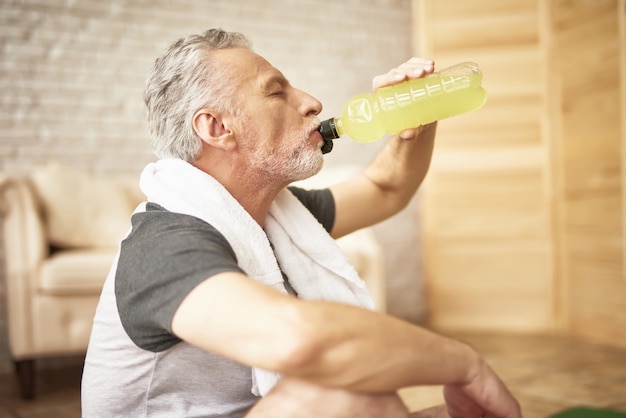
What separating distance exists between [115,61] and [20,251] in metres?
1.12

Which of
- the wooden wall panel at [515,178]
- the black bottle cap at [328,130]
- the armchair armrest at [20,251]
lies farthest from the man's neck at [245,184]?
the wooden wall panel at [515,178]

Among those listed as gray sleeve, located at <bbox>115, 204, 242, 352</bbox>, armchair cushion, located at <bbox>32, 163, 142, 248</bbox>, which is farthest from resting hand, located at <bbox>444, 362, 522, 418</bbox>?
armchair cushion, located at <bbox>32, 163, 142, 248</bbox>

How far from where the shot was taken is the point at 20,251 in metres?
2.27

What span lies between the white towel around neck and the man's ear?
0.24ft

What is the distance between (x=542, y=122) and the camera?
3.29m

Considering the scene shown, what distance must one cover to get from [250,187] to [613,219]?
2.29 meters

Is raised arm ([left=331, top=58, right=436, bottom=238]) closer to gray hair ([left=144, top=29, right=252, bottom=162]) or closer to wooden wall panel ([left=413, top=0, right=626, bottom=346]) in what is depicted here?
gray hair ([left=144, top=29, right=252, bottom=162])

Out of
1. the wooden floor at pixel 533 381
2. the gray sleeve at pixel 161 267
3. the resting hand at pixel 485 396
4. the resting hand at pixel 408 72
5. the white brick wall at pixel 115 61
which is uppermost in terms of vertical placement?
the white brick wall at pixel 115 61

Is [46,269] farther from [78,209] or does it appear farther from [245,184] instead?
[245,184]

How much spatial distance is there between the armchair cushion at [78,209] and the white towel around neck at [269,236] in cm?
152

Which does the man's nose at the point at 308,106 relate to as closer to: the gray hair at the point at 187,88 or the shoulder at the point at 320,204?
the gray hair at the point at 187,88

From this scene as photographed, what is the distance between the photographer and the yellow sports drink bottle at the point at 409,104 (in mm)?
1167

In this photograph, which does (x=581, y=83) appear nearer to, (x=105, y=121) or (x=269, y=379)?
(x=105, y=121)

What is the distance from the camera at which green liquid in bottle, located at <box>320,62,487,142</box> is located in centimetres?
117
